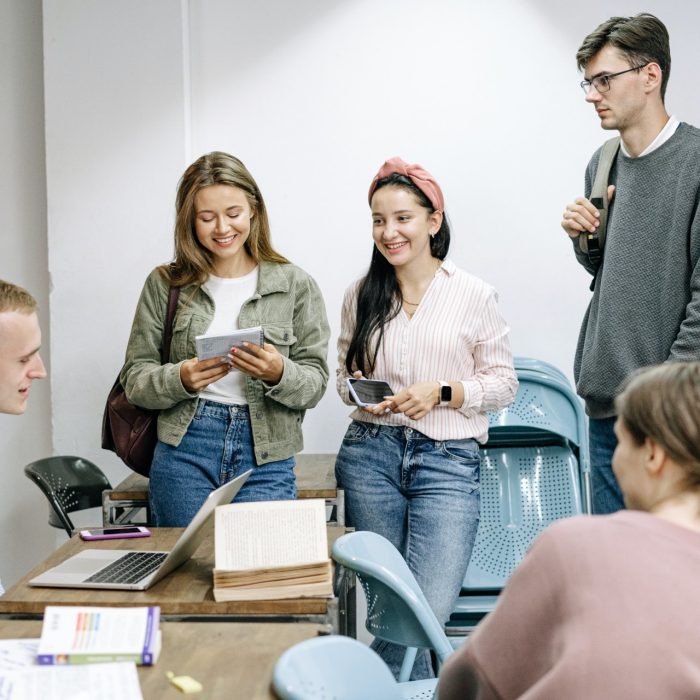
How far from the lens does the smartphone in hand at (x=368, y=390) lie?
3.18m

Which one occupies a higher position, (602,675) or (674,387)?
(674,387)

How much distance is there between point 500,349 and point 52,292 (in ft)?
6.47

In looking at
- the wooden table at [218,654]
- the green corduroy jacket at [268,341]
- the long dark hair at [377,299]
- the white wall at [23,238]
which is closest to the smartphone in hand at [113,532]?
the green corduroy jacket at [268,341]

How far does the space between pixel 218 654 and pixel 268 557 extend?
0.35m

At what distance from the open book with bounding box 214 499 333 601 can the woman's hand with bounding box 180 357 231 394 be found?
0.77 meters

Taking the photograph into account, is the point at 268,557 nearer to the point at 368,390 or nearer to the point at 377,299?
the point at 368,390

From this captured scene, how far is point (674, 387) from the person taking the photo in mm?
1594

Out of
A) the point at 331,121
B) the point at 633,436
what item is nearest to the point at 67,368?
the point at 331,121

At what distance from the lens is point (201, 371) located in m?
3.04

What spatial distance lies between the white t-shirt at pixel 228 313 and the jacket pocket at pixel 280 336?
0.10 m

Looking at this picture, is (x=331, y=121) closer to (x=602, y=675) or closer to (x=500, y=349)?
(x=500, y=349)

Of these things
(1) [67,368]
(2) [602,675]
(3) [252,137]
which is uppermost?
(3) [252,137]

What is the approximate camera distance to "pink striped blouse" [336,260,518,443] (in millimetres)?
3273

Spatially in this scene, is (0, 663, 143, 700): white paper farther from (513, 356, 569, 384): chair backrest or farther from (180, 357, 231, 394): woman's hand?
(513, 356, 569, 384): chair backrest
